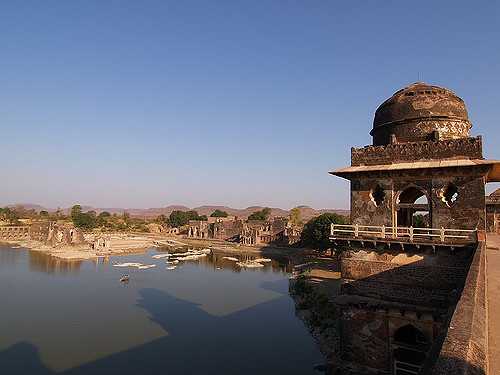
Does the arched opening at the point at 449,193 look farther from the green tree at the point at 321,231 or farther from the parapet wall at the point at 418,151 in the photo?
the green tree at the point at 321,231

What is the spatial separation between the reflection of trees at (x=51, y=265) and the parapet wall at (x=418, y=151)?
45796 millimetres

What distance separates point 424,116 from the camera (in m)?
15.9

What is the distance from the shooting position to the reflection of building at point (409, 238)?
1290 cm

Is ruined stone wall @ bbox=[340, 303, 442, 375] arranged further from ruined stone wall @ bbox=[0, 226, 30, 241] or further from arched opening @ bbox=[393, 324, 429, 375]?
ruined stone wall @ bbox=[0, 226, 30, 241]

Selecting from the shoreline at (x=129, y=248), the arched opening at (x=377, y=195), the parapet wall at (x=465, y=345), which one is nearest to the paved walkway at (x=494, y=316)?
the parapet wall at (x=465, y=345)

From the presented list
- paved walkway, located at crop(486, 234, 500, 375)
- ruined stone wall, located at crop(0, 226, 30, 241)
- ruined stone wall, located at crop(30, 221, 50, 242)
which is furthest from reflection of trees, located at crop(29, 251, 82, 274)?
paved walkway, located at crop(486, 234, 500, 375)

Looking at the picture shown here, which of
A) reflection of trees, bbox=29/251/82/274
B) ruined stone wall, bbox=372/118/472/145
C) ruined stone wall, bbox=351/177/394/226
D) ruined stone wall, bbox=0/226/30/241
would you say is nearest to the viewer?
ruined stone wall, bbox=351/177/394/226

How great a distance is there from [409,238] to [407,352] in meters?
4.34

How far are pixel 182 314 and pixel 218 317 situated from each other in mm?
3193

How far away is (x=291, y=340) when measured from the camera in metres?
24.5

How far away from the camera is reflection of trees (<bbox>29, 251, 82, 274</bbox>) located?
164 feet

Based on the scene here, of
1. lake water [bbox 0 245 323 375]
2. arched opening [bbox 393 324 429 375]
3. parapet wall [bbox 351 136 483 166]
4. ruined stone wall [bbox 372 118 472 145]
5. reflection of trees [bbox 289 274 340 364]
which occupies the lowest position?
lake water [bbox 0 245 323 375]

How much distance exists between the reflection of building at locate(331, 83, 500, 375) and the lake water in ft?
25.5

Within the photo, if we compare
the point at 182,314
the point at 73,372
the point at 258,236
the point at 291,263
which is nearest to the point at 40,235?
the point at 258,236
